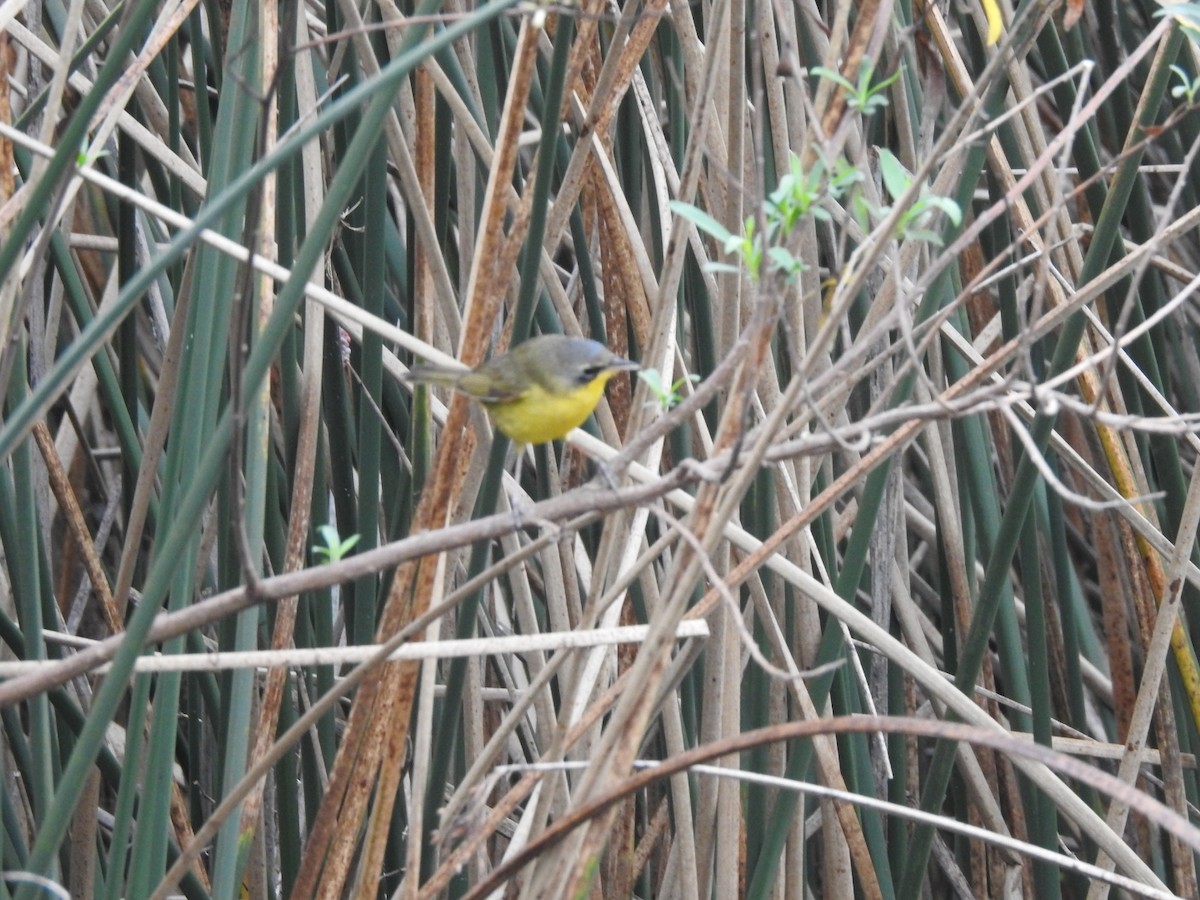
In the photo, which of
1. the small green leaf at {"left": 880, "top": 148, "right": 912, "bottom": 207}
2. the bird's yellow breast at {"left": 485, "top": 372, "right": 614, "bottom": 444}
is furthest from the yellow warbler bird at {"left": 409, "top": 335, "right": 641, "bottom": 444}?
the small green leaf at {"left": 880, "top": 148, "right": 912, "bottom": 207}

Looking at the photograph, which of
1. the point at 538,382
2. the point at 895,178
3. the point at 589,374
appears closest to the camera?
the point at 895,178

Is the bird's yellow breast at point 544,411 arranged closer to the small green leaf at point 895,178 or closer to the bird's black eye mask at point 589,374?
the bird's black eye mask at point 589,374

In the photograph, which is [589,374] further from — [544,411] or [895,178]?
[895,178]

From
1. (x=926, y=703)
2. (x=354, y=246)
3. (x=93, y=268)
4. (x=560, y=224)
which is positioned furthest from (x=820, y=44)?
(x=93, y=268)

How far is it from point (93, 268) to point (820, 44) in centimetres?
226

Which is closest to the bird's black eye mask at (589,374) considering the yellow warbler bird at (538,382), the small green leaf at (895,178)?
the yellow warbler bird at (538,382)

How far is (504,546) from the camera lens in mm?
2305

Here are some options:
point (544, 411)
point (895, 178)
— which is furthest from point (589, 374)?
point (895, 178)

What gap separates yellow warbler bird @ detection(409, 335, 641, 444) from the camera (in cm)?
182

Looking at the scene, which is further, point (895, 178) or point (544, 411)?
point (544, 411)

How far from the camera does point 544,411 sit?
1.98 metres

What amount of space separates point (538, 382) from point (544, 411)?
77 millimetres

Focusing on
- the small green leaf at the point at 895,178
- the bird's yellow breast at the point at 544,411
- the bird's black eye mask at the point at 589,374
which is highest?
the small green leaf at the point at 895,178

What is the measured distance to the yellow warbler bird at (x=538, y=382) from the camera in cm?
182
